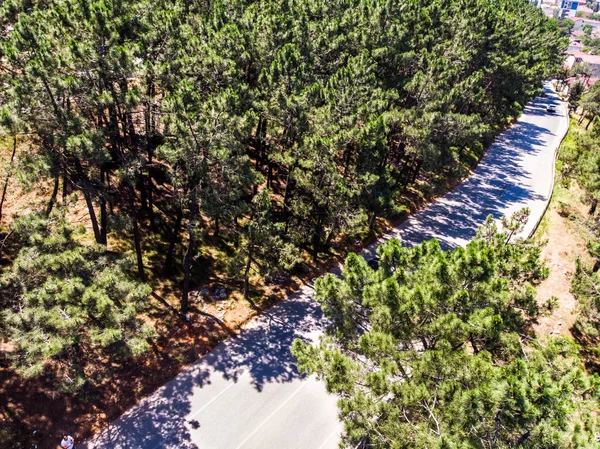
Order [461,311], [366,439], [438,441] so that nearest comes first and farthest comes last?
[438,441], [461,311], [366,439]

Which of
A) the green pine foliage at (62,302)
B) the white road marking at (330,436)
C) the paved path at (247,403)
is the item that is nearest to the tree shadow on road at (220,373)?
the paved path at (247,403)

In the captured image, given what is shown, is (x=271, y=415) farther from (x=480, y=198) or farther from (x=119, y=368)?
(x=480, y=198)

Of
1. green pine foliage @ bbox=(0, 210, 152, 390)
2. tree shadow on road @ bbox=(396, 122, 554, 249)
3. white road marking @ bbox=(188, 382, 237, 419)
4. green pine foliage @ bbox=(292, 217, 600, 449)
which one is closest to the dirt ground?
tree shadow on road @ bbox=(396, 122, 554, 249)

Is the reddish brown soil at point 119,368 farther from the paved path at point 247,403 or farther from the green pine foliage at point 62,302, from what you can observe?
the green pine foliage at point 62,302

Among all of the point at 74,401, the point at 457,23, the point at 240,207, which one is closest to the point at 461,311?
the point at 240,207

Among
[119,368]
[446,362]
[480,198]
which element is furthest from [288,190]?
[480,198]

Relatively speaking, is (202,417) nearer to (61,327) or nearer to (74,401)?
(74,401)

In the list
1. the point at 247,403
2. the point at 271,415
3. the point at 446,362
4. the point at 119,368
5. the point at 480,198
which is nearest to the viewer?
the point at 446,362
